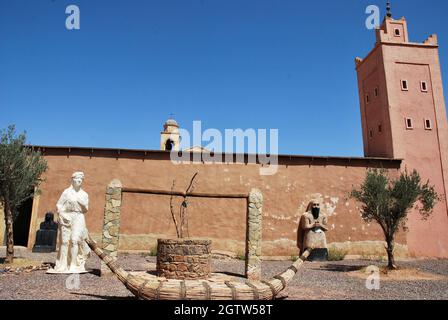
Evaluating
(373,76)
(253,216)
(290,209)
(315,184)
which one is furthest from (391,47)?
(253,216)

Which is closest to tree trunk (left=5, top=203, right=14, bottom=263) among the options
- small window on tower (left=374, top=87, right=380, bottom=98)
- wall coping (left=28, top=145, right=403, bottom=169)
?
wall coping (left=28, top=145, right=403, bottom=169)

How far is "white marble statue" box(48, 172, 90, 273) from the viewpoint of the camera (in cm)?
1030

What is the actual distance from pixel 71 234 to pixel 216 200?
8.90m

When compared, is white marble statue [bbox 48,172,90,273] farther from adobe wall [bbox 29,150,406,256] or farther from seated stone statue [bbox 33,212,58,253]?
seated stone statue [bbox 33,212,58,253]

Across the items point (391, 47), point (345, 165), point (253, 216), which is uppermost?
point (391, 47)

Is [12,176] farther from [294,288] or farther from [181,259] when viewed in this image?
[294,288]

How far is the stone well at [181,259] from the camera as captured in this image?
864 cm

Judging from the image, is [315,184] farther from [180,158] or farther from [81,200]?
[81,200]

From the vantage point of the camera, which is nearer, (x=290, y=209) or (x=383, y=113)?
(x=290, y=209)

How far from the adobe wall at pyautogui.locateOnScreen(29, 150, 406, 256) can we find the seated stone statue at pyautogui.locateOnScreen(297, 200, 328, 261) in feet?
3.68

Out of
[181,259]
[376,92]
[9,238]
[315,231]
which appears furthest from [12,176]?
[376,92]

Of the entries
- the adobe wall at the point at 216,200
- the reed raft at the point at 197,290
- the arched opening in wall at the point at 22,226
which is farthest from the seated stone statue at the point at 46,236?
the reed raft at the point at 197,290
